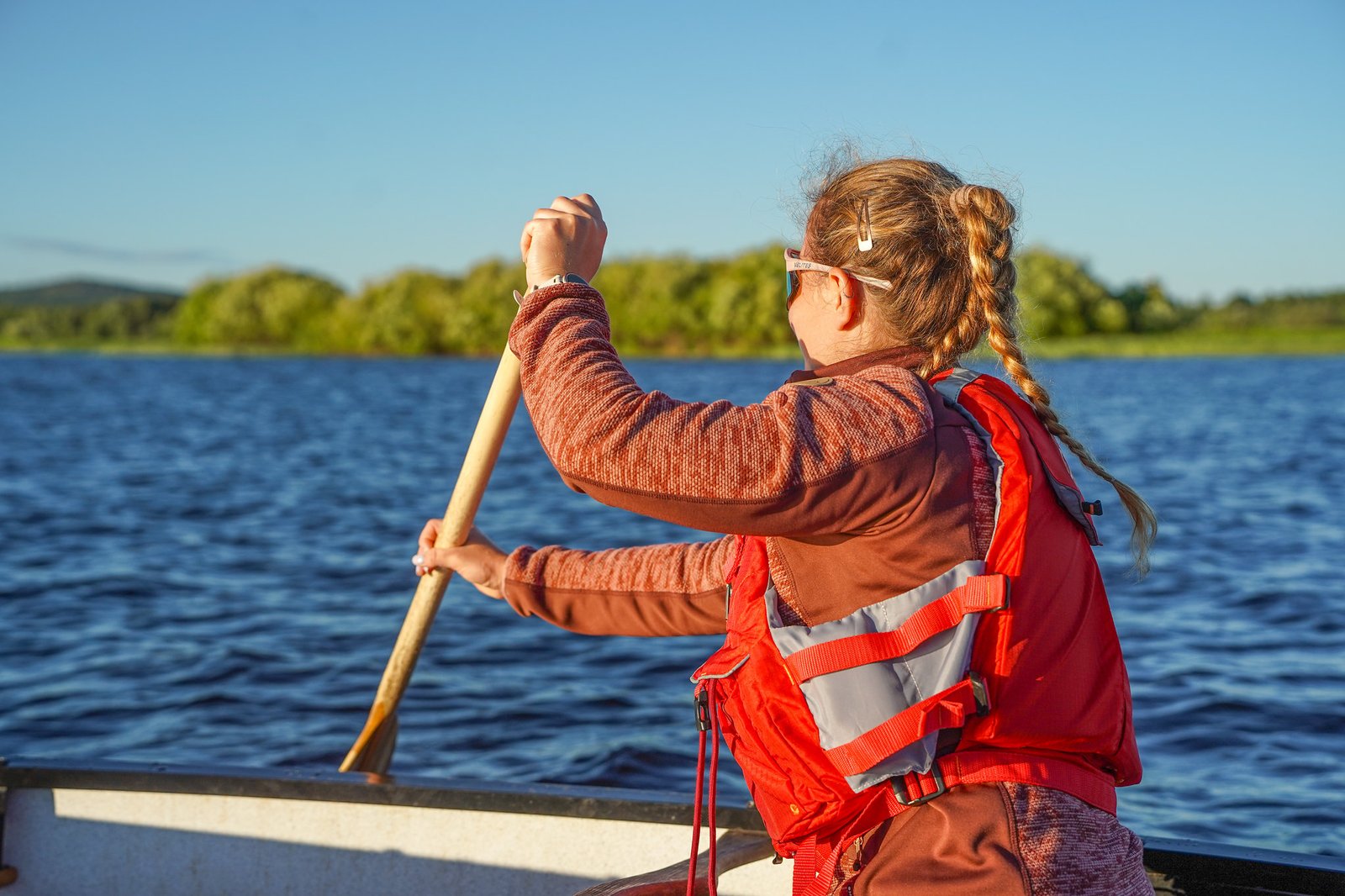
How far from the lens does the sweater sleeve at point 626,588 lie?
239cm

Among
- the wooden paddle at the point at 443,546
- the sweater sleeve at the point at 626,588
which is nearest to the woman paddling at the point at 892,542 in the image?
the sweater sleeve at the point at 626,588

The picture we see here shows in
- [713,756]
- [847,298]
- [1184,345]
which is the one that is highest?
[847,298]

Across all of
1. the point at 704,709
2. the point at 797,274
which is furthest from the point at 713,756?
→ the point at 797,274

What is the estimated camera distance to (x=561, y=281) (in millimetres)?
1780

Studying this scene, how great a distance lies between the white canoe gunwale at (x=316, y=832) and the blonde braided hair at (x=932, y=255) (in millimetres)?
1865

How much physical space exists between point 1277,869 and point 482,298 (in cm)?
8325

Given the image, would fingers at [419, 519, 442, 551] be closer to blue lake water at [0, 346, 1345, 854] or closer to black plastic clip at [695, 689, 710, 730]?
black plastic clip at [695, 689, 710, 730]

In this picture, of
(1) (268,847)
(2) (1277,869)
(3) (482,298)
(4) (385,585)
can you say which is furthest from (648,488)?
(3) (482,298)

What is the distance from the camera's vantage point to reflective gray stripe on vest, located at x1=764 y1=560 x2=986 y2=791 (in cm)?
168

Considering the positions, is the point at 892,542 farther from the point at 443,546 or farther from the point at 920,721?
the point at 443,546

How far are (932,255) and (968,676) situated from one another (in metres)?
0.64

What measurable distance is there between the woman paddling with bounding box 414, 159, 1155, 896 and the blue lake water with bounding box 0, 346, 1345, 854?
437 mm

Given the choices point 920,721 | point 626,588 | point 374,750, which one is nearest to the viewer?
point 920,721

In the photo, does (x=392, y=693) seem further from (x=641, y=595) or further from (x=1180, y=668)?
(x=1180, y=668)
